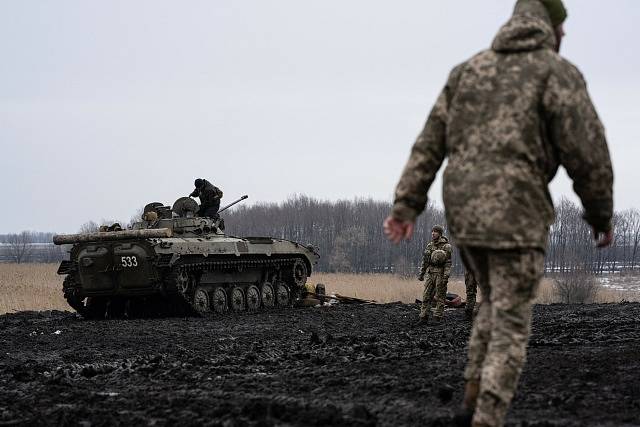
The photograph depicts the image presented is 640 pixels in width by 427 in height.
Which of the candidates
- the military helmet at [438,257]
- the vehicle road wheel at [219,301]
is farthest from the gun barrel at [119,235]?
the military helmet at [438,257]

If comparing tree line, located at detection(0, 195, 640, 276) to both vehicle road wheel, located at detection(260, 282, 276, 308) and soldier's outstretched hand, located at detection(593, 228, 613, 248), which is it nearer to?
vehicle road wheel, located at detection(260, 282, 276, 308)

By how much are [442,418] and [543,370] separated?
262cm

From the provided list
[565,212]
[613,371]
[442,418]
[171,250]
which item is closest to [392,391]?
[442,418]

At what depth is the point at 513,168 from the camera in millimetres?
5262

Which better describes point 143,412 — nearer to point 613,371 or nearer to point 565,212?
point 613,371

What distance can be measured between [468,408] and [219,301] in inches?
685

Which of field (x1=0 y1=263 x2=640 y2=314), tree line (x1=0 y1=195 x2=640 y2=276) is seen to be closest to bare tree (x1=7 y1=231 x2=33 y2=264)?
tree line (x1=0 y1=195 x2=640 y2=276)

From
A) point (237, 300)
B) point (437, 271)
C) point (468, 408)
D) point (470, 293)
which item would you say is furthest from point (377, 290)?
point (468, 408)

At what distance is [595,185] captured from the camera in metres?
5.33

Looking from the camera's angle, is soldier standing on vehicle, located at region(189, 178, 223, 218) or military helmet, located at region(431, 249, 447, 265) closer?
military helmet, located at region(431, 249, 447, 265)

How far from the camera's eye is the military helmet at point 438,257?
1766cm

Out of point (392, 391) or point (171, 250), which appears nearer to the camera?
point (392, 391)

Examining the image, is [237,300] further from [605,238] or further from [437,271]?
[605,238]

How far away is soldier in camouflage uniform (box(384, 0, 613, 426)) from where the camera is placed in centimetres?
522
